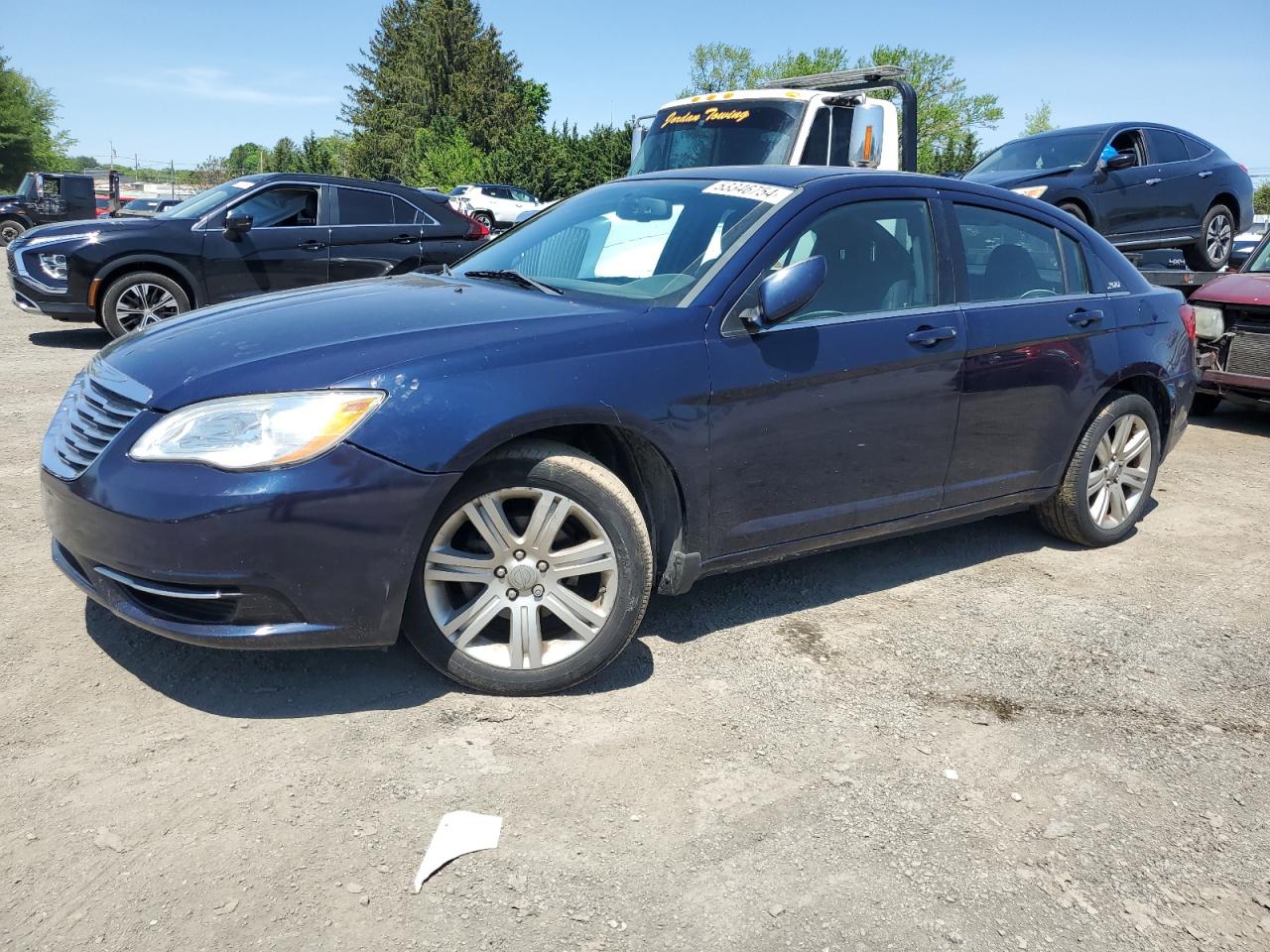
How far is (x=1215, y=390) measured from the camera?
7.79 meters

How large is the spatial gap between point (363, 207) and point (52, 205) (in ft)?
63.7

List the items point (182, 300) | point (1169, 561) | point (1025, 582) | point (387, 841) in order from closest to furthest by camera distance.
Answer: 1. point (387, 841)
2. point (1025, 582)
3. point (1169, 561)
4. point (182, 300)

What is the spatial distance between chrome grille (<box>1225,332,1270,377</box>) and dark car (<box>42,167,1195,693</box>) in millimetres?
3375

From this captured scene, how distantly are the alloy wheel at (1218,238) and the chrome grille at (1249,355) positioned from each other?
15.9ft

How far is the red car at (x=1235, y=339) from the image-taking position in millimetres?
7449

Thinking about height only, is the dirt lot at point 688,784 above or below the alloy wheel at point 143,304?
below

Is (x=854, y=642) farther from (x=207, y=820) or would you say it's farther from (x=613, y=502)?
(x=207, y=820)

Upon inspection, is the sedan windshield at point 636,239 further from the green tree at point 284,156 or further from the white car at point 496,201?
the green tree at point 284,156

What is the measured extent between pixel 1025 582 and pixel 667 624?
164 cm

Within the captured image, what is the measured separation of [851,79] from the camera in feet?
36.1

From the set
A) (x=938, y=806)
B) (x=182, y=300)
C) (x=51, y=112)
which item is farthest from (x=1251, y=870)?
(x=51, y=112)

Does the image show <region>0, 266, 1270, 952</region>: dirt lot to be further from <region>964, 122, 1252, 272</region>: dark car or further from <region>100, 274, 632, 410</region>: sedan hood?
<region>964, 122, 1252, 272</region>: dark car

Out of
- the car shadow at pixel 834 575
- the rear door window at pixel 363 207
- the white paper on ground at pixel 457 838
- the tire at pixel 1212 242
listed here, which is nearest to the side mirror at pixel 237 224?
the rear door window at pixel 363 207

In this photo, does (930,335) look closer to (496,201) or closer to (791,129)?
(791,129)
